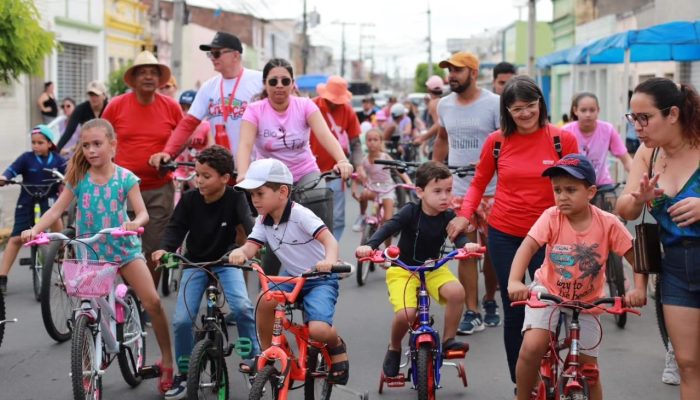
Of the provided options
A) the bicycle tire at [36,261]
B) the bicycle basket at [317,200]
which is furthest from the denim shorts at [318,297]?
Result: the bicycle tire at [36,261]

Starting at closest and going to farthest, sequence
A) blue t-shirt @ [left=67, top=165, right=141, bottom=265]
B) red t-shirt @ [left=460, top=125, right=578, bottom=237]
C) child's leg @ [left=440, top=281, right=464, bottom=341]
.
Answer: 1. red t-shirt @ [left=460, top=125, right=578, bottom=237]
2. child's leg @ [left=440, top=281, right=464, bottom=341]
3. blue t-shirt @ [left=67, top=165, right=141, bottom=265]

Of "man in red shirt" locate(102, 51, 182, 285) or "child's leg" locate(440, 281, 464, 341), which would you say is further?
"man in red shirt" locate(102, 51, 182, 285)

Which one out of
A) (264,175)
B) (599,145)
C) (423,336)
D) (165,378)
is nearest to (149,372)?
(165,378)

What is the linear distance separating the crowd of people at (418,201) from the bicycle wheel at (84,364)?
518 mm

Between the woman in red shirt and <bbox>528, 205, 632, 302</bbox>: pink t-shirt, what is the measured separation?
0.77 m

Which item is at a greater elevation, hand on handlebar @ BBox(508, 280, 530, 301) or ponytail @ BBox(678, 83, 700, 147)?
ponytail @ BBox(678, 83, 700, 147)

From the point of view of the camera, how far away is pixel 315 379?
5883 mm

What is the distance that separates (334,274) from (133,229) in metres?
1.26

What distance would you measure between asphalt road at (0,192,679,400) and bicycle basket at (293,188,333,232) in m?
1.14

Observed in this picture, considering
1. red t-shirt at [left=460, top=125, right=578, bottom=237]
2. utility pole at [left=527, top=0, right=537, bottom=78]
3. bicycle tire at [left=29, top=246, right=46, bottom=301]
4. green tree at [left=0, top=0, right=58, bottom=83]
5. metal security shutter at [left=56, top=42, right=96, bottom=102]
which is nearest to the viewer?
red t-shirt at [left=460, top=125, right=578, bottom=237]

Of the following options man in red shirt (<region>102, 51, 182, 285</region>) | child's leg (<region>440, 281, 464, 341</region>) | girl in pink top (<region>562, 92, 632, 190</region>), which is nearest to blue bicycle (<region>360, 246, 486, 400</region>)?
child's leg (<region>440, 281, 464, 341</region>)

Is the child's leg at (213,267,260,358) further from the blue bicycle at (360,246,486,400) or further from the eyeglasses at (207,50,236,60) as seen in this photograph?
the eyeglasses at (207,50,236,60)

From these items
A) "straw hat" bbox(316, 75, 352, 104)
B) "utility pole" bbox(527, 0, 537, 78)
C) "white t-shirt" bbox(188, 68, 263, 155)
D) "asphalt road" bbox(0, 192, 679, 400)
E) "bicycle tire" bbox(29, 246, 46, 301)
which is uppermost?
"utility pole" bbox(527, 0, 537, 78)

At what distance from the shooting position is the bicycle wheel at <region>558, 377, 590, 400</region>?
5.07 m
